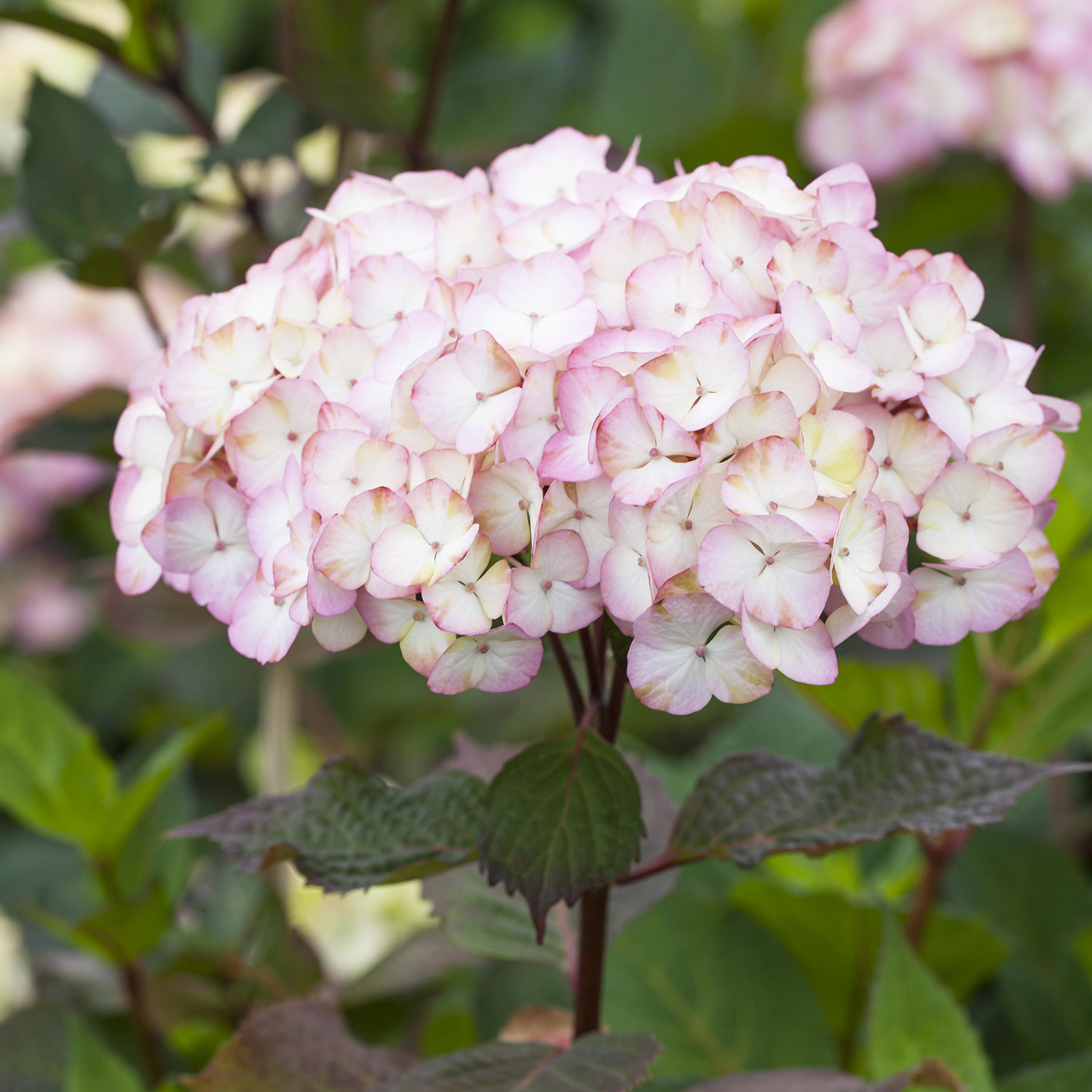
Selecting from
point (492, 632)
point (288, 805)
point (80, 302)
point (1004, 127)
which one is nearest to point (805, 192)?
point (492, 632)

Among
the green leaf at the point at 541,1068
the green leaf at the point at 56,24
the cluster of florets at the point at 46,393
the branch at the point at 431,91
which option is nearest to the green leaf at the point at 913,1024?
the green leaf at the point at 541,1068

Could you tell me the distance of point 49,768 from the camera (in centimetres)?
74

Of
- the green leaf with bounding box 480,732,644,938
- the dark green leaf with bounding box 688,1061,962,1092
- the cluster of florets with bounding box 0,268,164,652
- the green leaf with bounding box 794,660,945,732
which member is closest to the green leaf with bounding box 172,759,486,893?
the green leaf with bounding box 480,732,644,938

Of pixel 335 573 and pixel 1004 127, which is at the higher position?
pixel 1004 127

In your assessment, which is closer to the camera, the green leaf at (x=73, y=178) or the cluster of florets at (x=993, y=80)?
the green leaf at (x=73, y=178)

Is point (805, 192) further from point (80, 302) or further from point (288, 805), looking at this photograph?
point (80, 302)

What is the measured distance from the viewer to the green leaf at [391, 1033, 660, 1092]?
0.45 metres

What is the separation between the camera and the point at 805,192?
46 centimetres

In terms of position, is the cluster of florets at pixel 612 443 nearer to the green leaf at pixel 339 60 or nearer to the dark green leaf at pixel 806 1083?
the dark green leaf at pixel 806 1083

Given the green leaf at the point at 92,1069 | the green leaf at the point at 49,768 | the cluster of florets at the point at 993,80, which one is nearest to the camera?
the green leaf at the point at 92,1069

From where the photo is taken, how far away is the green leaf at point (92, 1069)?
0.61 m

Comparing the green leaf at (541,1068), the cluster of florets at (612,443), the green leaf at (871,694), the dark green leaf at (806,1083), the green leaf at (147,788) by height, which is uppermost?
the cluster of florets at (612,443)

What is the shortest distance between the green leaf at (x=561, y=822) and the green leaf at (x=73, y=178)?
47cm

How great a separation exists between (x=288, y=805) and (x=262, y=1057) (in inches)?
4.6
